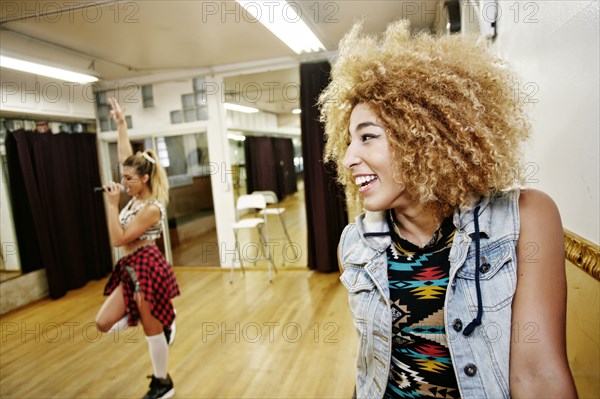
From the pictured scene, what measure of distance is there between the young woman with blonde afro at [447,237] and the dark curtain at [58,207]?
464 centimetres

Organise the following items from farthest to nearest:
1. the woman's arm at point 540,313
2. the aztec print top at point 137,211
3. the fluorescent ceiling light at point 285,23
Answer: the fluorescent ceiling light at point 285,23, the aztec print top at point 137,211, the woman's arm at point 540,313

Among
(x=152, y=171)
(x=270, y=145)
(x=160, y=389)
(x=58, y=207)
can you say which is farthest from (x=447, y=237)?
(x=270, y=145)

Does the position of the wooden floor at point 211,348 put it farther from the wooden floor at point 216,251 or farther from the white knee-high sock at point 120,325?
the wooden floor at point 216,251

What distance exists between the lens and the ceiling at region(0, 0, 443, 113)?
9.75ft

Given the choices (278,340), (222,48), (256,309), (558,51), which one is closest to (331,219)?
(256,309)

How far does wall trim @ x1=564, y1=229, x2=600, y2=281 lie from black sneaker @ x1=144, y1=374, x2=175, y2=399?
233cm

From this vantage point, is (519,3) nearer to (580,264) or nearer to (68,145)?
(580,264)

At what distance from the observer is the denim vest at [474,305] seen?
2.44ft

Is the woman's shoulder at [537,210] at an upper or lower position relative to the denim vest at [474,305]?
upper

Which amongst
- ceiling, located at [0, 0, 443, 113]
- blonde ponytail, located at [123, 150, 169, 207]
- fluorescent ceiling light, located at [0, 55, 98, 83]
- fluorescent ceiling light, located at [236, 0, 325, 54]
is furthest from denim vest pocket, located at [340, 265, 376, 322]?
fluorescent ceiling light, located at [0, 55, 98, 83]

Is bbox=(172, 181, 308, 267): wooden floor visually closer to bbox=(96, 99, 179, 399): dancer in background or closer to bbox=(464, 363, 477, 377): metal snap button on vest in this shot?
bbox=(96, 99, 179, 399): dancer in background

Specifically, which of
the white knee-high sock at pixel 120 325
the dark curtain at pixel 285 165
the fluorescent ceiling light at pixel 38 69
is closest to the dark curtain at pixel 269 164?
the dark curtain at pixel 285 165

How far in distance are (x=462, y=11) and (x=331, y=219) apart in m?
2.56

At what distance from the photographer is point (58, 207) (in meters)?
4.58
